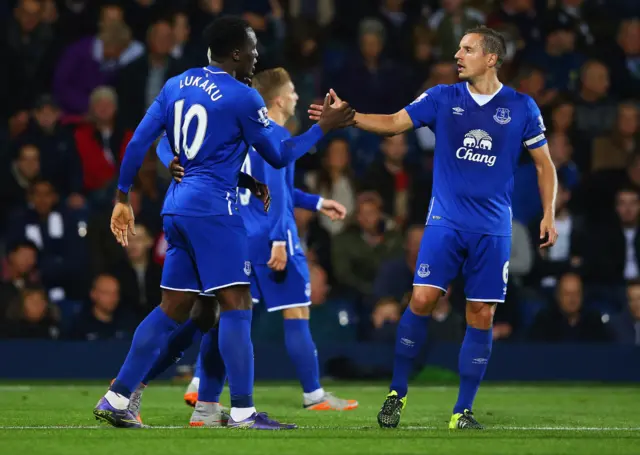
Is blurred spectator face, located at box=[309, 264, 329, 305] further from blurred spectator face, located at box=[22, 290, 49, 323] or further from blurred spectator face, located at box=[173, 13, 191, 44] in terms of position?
blurred spectator face, located at box=[173, 13, 191, 44]

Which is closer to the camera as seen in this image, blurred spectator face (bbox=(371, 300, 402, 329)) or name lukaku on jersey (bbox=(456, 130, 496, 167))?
name lukaku on jersey (bbox=(456, 130, 496, 167))

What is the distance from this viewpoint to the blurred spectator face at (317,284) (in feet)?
41.0

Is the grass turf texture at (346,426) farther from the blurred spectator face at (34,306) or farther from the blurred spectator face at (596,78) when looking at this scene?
the blurred spectator face at (596,78)

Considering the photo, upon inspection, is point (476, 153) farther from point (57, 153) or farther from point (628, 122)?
point (57, 153)

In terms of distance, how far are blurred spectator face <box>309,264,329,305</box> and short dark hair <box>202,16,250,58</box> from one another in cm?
577

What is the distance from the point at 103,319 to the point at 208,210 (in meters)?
6.02

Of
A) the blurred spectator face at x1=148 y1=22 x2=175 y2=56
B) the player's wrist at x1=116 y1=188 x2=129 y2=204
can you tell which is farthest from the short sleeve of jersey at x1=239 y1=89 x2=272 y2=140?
the blurred spectator face at x1=148 y1=22 x2=175 y2=56

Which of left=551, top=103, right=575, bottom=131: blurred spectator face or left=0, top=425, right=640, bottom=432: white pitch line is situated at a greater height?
left=551, top=103, right=575, bottom=131: blurred spectator face

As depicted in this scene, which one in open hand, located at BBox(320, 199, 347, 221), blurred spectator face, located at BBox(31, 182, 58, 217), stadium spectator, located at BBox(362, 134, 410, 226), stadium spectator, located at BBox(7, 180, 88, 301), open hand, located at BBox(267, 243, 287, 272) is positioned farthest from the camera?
stadium spectator, located at BBox(362, 134, 410, 226)

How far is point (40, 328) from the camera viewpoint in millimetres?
12320

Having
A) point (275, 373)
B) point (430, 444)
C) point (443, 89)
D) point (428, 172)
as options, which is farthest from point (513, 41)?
point (430, 444)

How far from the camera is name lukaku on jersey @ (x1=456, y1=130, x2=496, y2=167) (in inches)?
295

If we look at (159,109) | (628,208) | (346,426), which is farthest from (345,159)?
(159,109)

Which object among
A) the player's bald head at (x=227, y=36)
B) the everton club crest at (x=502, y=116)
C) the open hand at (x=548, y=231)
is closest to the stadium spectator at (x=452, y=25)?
the everton club crest at (x=502, y=116)
